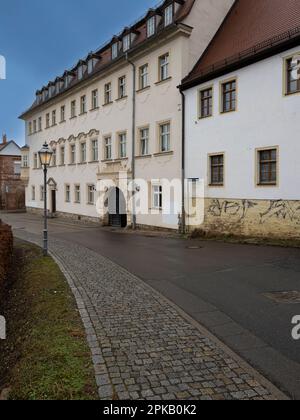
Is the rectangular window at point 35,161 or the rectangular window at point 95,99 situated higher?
the rectangular window at point 95,99

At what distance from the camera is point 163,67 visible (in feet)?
74.9

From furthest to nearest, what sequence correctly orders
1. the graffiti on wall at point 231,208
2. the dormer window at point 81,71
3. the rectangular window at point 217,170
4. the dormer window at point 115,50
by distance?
the dormer window at point 81,71 < the dormer window at point 115,50 < the rectangular window at point 217,170 < the graffiti on wall at point 231,208

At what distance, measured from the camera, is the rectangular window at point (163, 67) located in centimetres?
2241

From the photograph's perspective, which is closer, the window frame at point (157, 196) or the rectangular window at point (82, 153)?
the window frame at point (157, 196)

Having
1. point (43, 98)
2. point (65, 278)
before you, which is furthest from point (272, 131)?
point (43, 98)

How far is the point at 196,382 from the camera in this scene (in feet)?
13.6

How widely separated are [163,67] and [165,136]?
4197mm

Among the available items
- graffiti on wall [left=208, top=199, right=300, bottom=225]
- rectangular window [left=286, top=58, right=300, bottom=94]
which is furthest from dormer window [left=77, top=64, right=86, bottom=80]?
rectangular window [left=286, top=58, right=300, bottom=94]

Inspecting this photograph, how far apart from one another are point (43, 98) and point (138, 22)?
60.2 ft

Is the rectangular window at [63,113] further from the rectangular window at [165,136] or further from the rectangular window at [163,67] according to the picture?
the rectangular window at [165,136]

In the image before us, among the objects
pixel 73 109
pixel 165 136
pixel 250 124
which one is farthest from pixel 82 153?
pixel 250 124

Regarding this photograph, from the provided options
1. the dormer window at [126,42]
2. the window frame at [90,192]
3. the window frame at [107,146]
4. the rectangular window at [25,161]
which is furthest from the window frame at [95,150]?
the rectangular window at [25,161]

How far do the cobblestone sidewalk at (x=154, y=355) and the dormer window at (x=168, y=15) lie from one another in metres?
19.3
